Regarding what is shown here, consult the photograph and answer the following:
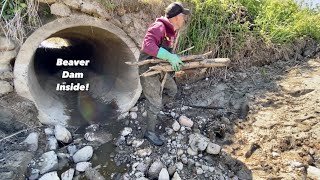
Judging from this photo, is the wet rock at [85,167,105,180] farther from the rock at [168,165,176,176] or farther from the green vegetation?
the green vegetation

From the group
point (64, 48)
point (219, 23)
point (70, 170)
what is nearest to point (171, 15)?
point (219, 23)

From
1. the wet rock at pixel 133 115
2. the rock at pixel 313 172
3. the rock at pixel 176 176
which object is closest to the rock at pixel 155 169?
the rock at pixel 176 176

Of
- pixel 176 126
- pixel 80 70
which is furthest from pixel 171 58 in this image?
pixel 80 70

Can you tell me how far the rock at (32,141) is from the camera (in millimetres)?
3777

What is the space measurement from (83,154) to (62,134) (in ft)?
1.50

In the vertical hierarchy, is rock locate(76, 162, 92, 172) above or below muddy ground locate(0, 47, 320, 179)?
below

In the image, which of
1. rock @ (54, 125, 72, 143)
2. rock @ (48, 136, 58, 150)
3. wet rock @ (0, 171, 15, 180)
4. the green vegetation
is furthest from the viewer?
the green vegetation

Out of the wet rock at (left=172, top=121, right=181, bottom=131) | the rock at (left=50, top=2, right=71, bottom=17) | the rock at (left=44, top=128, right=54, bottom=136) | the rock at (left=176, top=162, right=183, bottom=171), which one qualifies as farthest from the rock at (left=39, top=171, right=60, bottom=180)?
the rock at (left=50, top=2, right=71, bottom=17)

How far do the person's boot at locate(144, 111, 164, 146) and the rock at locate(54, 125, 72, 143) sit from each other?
0.98 meters

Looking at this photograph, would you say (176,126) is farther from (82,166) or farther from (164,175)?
(82,166)

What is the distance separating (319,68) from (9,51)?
432cm

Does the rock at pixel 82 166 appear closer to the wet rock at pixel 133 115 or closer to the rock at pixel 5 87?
the wet rock at pixel 133 115

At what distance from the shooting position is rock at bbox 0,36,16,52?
12.9 feet

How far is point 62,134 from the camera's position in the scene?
4043 millimetres
